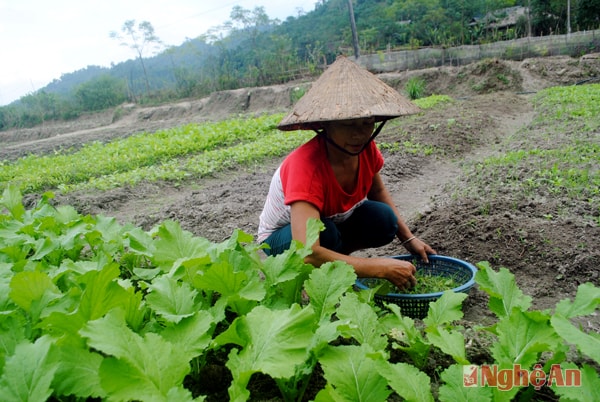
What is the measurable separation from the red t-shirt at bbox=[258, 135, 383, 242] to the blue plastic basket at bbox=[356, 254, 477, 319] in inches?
18.6

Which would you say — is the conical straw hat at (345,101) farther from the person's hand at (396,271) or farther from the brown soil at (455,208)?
the brown soil at (455,208)

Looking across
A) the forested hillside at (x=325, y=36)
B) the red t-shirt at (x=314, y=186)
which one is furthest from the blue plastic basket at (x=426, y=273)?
the forested hillside at (x=325, y=36)

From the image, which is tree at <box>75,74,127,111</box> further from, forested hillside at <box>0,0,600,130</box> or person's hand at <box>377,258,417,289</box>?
person's hand at <box>377,258,417,289</box>

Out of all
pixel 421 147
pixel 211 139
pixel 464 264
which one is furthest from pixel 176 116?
pixel 464 264

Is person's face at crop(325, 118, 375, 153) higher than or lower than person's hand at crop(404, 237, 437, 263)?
higher

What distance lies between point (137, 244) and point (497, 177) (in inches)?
166

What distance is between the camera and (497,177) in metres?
4.92

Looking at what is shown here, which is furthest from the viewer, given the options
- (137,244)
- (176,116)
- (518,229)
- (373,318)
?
(176,116)

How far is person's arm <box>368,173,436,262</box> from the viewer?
276 centimetres

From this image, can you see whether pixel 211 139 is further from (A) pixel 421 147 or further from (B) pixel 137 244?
(B) pixel 137 244

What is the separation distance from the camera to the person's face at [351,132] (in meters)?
2.22

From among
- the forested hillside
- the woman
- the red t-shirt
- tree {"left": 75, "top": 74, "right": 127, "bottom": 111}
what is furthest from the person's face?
tree {"left": 75, "top": 74, "right": 127, "bottom": 111}

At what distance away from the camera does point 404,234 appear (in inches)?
113

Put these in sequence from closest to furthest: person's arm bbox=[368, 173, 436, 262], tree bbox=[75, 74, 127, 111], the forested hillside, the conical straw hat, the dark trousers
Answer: the conical straw hat, the dark trousers, person's arm bbox=[368, 173, 436, 262], the forested hillside, tree bbox=[75, 74, 127, 111]
